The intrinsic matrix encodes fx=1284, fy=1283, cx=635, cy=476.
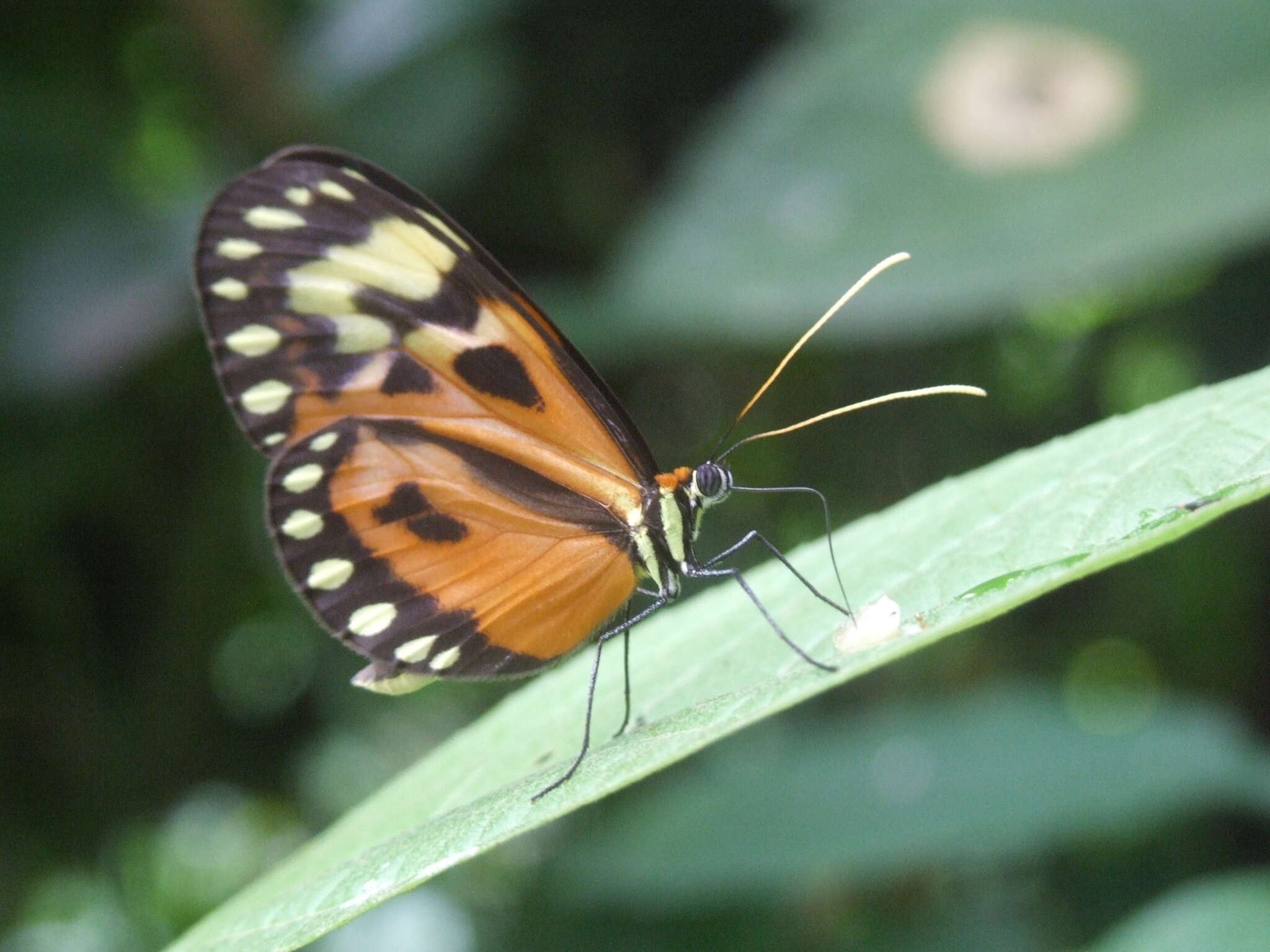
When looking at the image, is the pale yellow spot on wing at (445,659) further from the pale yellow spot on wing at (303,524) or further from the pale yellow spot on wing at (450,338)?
the pale yellow spot on wing at (450,338)

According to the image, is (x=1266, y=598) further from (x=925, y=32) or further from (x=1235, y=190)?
(x=925, y=32)

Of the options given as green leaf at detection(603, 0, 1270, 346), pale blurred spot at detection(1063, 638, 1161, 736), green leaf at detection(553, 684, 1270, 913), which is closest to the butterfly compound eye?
green leaf at detection(603, 0, 1270, 346)

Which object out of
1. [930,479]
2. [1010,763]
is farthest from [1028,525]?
[930,479]

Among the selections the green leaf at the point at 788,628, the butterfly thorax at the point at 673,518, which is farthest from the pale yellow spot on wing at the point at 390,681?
the butterfly thorax at the point at 673,518

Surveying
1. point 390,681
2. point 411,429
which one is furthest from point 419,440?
point 390,681

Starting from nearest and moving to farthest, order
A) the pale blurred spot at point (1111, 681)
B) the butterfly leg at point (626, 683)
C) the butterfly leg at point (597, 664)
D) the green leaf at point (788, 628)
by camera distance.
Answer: the green leaf at point (788, 628) → the butterfly leg at point (597, 664) → the butterfly leg at point (626, 683) → the pale blurred spot at point (1111, 681)

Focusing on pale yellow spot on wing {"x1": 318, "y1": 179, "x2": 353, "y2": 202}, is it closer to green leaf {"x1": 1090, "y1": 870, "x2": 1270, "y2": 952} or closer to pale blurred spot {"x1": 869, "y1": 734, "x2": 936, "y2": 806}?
green leaf {"x1": 1090, "y1": 870, "x2": 1270, "y2": 952}
